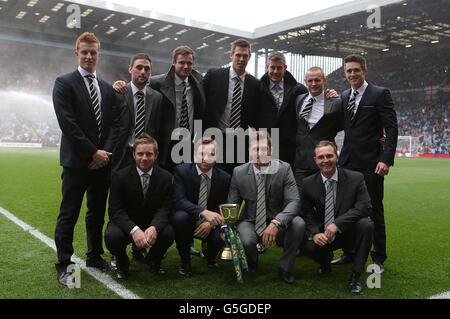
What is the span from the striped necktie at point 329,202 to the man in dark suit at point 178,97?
1476 millimetres

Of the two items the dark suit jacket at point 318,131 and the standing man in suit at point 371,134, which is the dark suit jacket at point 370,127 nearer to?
the standing man in suit at point 371,134

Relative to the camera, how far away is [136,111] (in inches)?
158

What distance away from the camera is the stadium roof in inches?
1096

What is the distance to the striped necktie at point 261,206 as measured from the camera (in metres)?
3.79

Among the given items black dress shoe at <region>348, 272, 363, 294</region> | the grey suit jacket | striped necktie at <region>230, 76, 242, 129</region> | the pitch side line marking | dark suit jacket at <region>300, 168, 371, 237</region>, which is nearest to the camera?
the pitch side line marking

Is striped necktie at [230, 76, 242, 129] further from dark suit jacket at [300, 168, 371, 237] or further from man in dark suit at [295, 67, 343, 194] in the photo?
dark suit jacket at [300, 168, 371, 237]

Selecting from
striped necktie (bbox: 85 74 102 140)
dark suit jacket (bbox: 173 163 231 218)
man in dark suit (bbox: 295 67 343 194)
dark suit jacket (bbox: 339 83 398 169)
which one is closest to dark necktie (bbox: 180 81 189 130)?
dark suit jacket (bbox: 173 163 231 218)

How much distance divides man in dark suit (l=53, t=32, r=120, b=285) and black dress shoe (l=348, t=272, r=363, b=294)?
7.09 ft

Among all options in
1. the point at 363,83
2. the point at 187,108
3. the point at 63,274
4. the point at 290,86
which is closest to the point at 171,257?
the point at 63,274

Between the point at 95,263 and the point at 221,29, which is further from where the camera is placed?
the point at 221,29

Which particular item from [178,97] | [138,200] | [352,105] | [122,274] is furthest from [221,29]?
[122,274]

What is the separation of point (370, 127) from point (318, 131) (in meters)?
0.50

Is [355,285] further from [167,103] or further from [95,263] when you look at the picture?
[167,103]

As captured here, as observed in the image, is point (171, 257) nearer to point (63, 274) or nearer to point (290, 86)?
point (63, 274)
